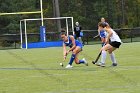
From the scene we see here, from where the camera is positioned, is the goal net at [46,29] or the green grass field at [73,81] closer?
the green grass field at [73,81]

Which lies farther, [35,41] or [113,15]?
[113,15]

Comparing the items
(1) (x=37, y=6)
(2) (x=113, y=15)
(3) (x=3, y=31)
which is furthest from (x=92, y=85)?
(1) (x=37, y=6)

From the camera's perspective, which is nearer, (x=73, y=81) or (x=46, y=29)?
(x=73, y=81)

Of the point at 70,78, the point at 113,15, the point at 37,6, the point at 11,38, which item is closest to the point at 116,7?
the point at 113,15

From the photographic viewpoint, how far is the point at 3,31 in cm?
5012

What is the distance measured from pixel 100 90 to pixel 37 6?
50.6m

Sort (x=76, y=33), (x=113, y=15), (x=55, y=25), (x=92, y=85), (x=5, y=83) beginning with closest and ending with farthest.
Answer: (x=92, y=85) → (x=5, y=83) → (x=76, y=33) → (x=55, y=25) → (x=113, y=15)

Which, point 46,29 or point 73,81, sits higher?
point 46,29

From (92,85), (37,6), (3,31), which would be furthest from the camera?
(37,6)

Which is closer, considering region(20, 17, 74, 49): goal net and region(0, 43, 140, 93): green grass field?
region(0, 43, 140, 93): green grass field

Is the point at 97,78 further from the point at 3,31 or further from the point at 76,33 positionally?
the point at 3,31

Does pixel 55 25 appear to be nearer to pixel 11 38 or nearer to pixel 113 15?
pixel 11 38

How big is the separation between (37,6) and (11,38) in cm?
1987

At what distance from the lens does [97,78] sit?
1356cm
